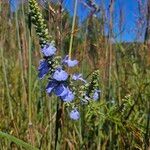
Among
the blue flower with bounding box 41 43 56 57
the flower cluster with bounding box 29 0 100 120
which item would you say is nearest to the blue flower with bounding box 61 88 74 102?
the flower cluster with bounding box 29 0 100 120

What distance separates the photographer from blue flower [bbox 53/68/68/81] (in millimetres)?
1008

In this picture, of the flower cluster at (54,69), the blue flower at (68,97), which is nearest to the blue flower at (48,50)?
the flower cluster at (54,69)

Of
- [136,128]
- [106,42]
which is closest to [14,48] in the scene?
[106,42]

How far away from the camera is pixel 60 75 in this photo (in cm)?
101

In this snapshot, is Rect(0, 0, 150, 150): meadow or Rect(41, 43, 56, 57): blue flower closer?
Rect(41, 43, 56, 57): blue flower

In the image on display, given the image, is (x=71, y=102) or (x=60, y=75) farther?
(x=71, y=102)

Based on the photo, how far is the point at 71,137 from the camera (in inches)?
73.5

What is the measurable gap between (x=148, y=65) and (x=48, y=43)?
1491mm

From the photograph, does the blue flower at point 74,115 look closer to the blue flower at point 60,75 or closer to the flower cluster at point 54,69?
the flower cluster at point 54,69

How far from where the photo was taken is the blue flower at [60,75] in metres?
1.01

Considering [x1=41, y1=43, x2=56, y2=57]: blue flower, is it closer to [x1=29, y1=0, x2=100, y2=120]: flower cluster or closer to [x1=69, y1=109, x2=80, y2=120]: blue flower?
[x1=29, y1=0, x2=100, y2=120]: flower cluster

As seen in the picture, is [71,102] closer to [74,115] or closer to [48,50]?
[74,115]

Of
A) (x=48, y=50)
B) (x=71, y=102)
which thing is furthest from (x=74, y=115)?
(x=48, y=50)

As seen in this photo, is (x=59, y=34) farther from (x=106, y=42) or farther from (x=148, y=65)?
(x=148, y=65)
